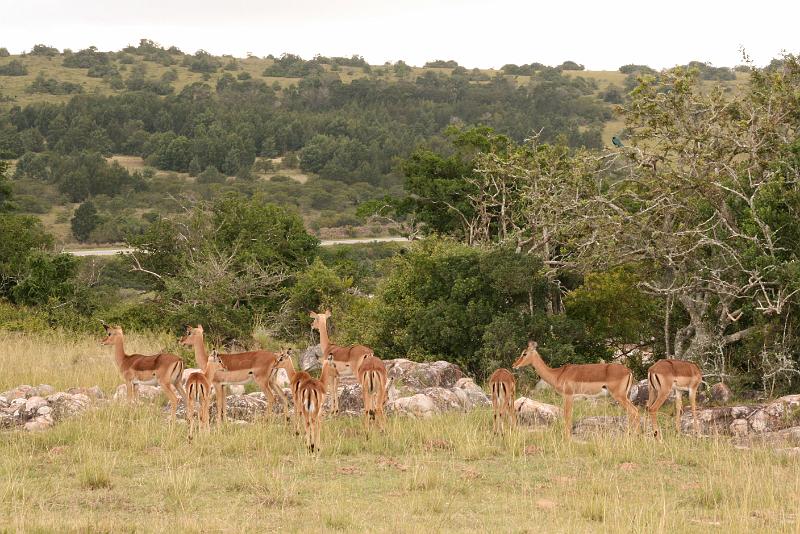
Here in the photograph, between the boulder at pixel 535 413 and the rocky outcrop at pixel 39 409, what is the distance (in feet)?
19.7

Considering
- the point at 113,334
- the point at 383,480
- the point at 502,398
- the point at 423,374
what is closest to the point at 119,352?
the point at 113,334

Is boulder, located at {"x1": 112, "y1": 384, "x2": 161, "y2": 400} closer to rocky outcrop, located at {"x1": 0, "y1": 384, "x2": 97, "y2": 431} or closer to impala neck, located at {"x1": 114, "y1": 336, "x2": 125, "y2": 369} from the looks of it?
impala neck, located at {"x1": 114, "y1": 336, "x2": 125, "y2": 369}

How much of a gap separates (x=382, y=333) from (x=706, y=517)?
11252mm

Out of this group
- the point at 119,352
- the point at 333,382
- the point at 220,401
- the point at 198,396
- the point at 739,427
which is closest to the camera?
the point at 198,396

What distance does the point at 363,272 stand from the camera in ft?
100

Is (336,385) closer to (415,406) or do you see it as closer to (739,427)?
(415,406)

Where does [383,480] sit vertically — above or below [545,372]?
below

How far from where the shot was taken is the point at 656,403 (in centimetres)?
1317

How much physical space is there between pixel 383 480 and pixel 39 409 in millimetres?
5494

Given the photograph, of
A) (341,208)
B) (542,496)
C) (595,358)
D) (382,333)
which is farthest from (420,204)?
(341,208)

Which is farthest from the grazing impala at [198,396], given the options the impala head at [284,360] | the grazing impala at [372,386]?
the grazing impala at [372,386]

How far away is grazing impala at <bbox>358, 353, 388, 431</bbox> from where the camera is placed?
13.1 meters

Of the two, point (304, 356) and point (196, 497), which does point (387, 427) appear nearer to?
point (196, 497)

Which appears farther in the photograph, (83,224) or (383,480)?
(83,224)
